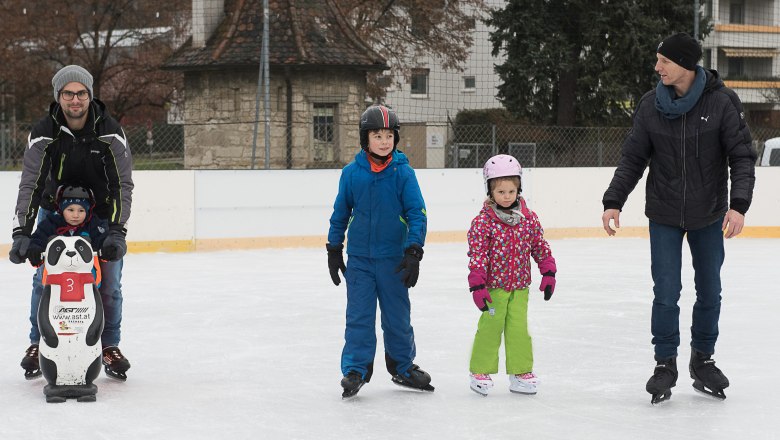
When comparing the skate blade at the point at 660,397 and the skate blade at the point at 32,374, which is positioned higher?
the skate blade at the point at 660,397

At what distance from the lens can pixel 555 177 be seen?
12688 millimetres

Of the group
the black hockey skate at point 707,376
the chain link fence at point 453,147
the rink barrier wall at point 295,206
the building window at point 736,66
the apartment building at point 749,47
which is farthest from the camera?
the building window at point 736,66

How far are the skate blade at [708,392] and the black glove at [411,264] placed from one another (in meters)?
1.23

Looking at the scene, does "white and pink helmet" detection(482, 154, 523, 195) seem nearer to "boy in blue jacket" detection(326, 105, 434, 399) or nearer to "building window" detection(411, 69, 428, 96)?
"boy in blue jacket" detection(326, 105, 434, 399)

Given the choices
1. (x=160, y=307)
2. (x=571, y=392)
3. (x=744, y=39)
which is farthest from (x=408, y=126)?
(x=744, y=39)

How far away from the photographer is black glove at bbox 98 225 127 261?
459 cm

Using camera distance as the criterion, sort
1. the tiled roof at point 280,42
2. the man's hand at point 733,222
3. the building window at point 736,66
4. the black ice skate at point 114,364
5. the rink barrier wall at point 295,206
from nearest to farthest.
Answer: the man's hand at point 733,222
the black ice skate at point 114,364
the rink barrier wall at point 295,206
the tiled roof at point 280,42
the building window at point 736,66

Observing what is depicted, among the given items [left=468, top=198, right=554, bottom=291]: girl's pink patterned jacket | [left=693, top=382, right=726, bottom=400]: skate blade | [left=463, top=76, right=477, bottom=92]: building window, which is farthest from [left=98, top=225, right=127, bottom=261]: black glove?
[left=463, top=76, right=477, bottom=92]: building window

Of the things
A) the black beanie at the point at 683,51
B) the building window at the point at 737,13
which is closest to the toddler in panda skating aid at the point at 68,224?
the black beanie at the point at 683,51

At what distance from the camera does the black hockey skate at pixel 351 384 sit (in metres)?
4.55

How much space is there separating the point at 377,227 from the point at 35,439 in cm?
150

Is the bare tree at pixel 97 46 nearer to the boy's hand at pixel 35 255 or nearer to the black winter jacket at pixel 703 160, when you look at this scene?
the boy's hand at pixel 35 255

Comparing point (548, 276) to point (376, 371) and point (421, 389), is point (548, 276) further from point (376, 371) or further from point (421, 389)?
point (376, 371)

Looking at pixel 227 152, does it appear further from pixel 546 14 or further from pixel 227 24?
pixel 546 14
